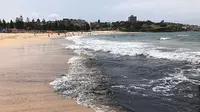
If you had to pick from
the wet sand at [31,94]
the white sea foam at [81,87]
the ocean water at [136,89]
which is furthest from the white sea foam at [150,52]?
the wet sand at [31,94]

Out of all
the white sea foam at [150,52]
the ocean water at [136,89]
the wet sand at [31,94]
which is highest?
the wet sand at [31,94]

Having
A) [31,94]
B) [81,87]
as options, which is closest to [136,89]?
[81,87]

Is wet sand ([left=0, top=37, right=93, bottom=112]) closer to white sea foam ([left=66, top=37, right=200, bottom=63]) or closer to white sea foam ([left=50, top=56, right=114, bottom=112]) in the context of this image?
white sea foam ([left=50, top=56, right=114, bottom=112])

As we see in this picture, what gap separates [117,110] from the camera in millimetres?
8992

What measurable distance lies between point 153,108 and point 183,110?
Answer: 89 cm

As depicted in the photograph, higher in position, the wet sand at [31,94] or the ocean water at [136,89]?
the wet sand at [31,94]

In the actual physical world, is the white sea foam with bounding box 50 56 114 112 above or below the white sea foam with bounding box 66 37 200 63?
above

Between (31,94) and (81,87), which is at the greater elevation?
(31,94)

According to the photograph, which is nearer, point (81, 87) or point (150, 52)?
point (81, 87)

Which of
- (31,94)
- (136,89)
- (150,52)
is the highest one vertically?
(31,94)

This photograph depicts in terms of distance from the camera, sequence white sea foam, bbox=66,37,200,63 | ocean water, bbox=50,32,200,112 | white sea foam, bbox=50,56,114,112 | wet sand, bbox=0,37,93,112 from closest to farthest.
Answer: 1. wet sand, bbox=0,37,93,112
2. ocean water, bbox=50,32,200,112
3. white sea foam, bbox=50,56,114,112
4. white sea foam, bbox=66,37,200,63

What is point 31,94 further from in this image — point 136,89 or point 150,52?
point 150,52

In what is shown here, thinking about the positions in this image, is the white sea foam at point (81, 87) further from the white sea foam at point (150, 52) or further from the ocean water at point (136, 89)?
the white sea foam at point (150, 52)

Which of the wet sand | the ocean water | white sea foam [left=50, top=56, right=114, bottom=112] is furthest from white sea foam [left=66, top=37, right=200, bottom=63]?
the wet sand
